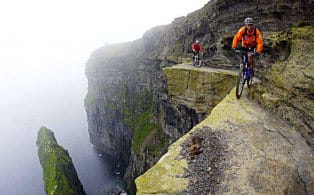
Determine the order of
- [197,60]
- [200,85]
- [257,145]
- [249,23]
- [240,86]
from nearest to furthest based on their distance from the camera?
1. [257,145]
2. [249,23]
3. [240,86]
4. [200,85]
5. [197,60]

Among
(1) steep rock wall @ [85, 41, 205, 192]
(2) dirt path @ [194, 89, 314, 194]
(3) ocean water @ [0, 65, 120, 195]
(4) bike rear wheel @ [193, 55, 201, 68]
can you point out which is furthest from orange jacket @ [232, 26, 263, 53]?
(3) ocean water @ [0, 65, 120, 195]

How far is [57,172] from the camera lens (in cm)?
6856

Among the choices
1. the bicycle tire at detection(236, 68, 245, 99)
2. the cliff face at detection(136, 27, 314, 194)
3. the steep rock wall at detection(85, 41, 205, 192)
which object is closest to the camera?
the cliff face at detection(136, 27, 314, 194)

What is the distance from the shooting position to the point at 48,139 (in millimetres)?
94375

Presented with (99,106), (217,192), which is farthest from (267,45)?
(99,106)

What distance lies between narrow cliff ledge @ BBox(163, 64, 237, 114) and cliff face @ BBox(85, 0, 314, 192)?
10 cm

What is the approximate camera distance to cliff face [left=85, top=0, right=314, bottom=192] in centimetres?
3053

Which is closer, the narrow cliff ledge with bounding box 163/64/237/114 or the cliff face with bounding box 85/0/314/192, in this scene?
the narrow cliff ledge with bounding box 163/64/237/114

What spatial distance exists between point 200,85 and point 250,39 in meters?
14.3

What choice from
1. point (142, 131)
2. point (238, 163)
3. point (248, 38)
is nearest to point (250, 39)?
point (248, 38)

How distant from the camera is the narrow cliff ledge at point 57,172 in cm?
6272

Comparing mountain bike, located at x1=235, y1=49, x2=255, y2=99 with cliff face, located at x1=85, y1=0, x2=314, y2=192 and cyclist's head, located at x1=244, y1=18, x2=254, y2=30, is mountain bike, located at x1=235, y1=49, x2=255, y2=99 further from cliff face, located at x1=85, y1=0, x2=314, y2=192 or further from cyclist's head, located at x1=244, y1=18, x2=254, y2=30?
cyclist's head, located at x1=244, y1=18, x2=254, y2=30

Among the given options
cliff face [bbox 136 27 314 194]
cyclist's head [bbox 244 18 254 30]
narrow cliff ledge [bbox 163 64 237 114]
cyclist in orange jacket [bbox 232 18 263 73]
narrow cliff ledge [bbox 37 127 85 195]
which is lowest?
narrow cliff ledge [bbox 37 127 85 195]

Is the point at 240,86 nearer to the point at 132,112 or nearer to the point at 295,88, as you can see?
the point at 295,88
